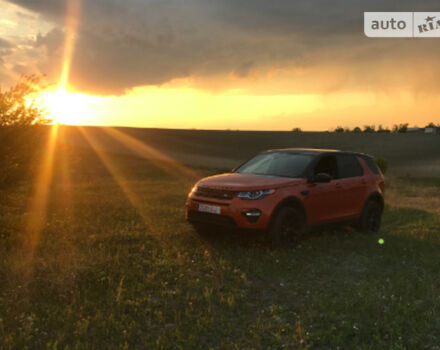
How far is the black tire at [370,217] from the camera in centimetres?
1019

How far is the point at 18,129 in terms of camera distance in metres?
9.30

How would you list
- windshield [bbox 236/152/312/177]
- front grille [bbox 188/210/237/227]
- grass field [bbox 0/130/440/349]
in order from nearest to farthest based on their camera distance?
grass field [bbox 0/130/440/349] → front grille [bbox 188/210/237/227] → windshield [bbox 236/152/312/177]

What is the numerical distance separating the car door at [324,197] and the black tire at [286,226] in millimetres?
260

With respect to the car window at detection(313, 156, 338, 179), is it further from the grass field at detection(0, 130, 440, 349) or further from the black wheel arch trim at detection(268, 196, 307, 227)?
the grass field at detection(0, 130, 440, 349)

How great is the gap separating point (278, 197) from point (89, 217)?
572cm

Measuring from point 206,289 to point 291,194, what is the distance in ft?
9.23

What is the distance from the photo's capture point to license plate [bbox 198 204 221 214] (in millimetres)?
8047

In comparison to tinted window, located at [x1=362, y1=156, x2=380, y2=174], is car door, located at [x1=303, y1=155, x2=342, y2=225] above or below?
below

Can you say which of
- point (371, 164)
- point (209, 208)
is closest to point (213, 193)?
point (209, 208)

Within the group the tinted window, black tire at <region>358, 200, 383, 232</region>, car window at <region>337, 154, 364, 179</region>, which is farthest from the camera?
the tinted window

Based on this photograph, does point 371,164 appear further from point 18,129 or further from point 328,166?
point 18,129

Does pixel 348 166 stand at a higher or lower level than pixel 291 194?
higher

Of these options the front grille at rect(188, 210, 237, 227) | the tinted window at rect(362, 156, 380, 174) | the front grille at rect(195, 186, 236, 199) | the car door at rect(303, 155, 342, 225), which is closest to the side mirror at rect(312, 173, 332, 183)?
the car door at rect(303, 155, 342, 225)

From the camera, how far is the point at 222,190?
8.09 m
